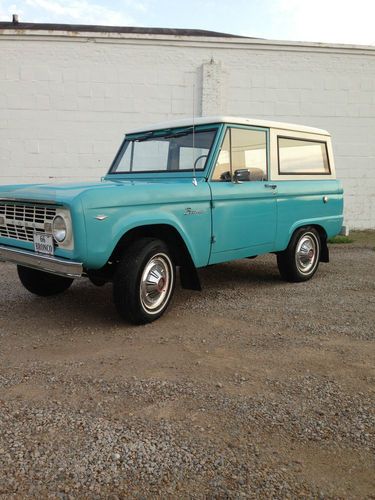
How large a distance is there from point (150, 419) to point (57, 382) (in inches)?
29.7

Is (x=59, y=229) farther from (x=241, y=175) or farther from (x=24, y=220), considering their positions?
(x=241, y=175)

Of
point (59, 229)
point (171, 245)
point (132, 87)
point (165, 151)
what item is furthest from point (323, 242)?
point (132, 87)

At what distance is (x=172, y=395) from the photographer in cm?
264

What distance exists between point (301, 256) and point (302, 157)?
1.23 m

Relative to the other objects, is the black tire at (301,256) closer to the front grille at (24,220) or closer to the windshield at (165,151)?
the windshield at (165,151)

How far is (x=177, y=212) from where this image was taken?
398 cm

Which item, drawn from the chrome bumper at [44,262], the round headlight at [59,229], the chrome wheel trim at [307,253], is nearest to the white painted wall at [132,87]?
the chrome wheel trim at [307,253]

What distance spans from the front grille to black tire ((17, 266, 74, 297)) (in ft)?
2.46

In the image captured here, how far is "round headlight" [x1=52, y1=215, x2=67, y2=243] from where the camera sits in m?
3.41

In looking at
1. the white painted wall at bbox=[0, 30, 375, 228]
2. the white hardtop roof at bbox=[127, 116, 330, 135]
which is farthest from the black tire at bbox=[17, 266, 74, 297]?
the white painted wall at bbox=[0, 30, 375, 228]

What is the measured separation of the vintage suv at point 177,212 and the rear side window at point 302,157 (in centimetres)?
1

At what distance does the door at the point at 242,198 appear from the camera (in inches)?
174

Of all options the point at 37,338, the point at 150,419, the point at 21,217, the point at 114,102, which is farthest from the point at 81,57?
the point at 150,419

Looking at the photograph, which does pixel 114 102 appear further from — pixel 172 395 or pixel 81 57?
pixel 172 395
